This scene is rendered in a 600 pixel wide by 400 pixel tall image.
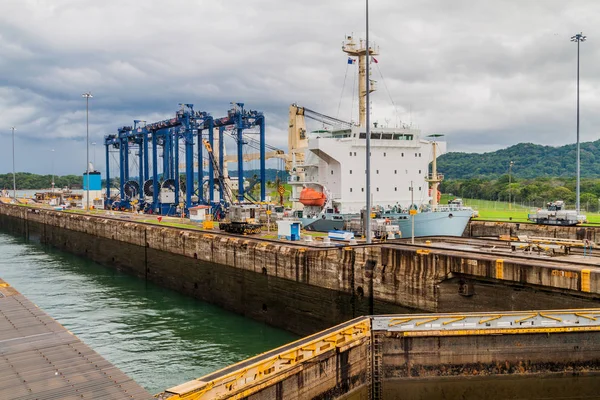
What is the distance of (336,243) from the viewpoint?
100 ft

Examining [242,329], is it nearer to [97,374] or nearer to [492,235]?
[97,374]

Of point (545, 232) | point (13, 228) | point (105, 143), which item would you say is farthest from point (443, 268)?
point (13, 228)

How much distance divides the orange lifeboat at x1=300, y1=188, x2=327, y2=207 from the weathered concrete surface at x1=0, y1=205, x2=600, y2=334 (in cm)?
880

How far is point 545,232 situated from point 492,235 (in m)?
5.43

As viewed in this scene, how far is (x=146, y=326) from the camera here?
28562 millimetres

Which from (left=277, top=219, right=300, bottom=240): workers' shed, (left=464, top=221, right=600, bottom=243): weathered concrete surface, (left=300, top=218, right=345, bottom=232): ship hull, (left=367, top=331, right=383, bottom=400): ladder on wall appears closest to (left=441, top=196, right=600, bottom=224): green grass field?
(left=464, top=221, right=600, bottom=243): weathered concrete surface

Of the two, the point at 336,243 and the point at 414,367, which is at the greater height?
the point at 336,243

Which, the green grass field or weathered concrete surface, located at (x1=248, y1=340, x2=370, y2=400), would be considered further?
the green grass field

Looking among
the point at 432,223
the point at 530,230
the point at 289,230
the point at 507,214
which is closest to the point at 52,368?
the point at 289,230

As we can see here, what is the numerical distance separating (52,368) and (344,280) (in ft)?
53.2

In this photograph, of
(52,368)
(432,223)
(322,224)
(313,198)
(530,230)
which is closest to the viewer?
(52,368)

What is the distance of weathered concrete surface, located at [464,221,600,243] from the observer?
3897 cm

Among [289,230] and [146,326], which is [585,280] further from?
[146,326]

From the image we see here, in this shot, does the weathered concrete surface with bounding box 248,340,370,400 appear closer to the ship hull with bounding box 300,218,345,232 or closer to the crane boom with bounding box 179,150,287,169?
the ship hull with bounding box 300,218,345,232
